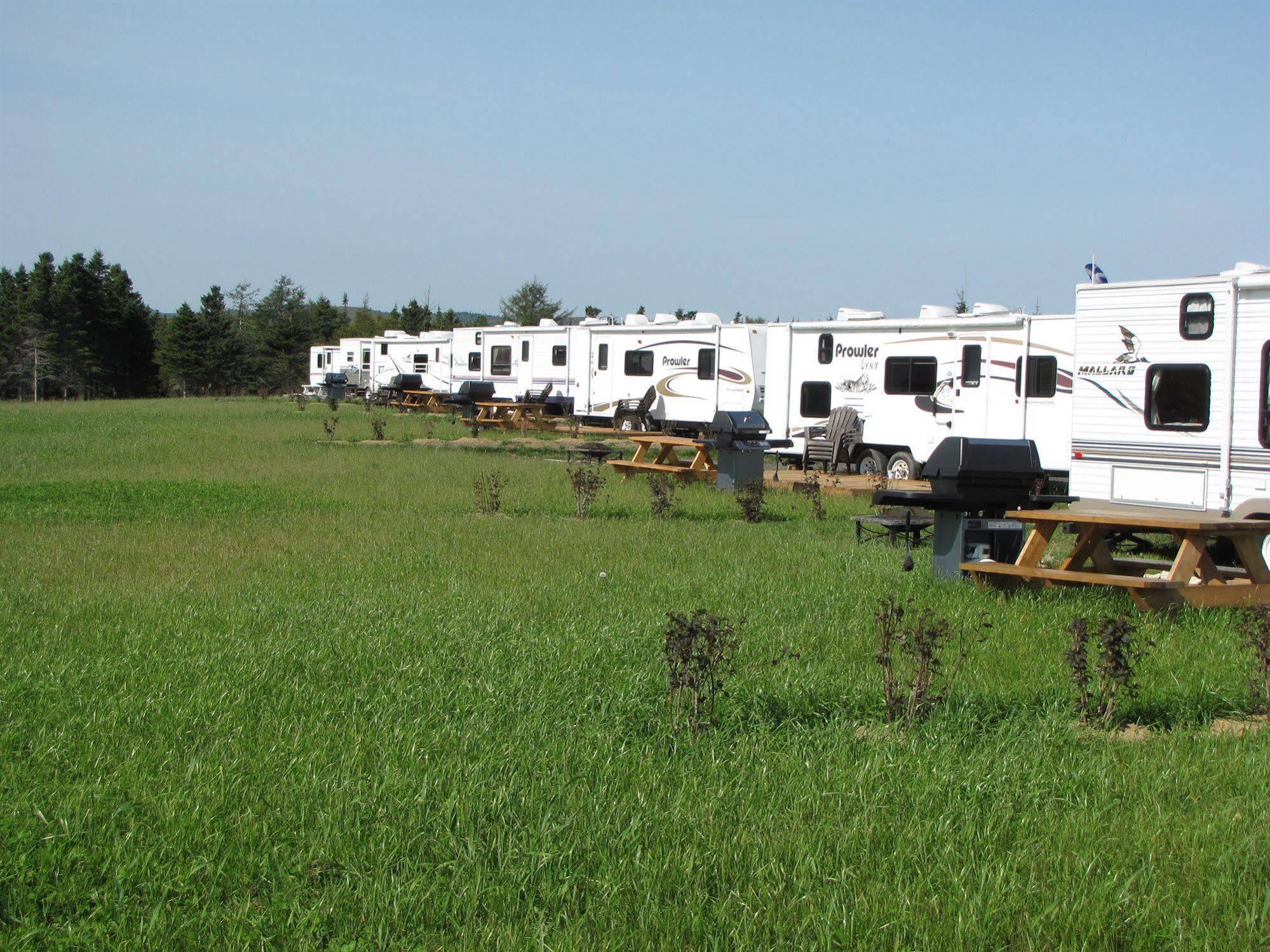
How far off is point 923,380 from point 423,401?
27.1 metres

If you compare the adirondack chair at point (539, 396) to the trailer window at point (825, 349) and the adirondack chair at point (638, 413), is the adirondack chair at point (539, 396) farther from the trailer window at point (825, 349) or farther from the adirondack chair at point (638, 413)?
the trailer window at point (825, 349)

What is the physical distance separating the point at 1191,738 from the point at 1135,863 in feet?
5.28

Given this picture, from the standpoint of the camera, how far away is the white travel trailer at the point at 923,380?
17.6 metres

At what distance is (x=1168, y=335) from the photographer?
428 inches

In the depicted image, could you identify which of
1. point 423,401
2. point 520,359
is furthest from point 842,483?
point 423,401

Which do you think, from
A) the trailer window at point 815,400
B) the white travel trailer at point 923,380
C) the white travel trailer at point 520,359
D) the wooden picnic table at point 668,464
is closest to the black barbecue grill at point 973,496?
the white travel trailer at point 923,380

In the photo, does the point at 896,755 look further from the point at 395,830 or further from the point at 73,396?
the point at 73,396

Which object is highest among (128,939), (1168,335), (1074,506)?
(1168,335)

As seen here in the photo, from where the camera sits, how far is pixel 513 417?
3073 cm

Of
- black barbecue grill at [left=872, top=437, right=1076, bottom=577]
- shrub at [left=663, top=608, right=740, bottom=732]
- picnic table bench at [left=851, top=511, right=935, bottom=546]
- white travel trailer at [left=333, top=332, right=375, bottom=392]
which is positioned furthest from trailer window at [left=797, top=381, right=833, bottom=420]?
white travel trailer at [left=333, top=332, right=375, bottom=392]

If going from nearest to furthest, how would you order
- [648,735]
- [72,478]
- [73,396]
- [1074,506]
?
[648,735], [1074,506], [72,478], [73,396]

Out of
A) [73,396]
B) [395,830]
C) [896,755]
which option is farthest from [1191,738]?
[73,396]

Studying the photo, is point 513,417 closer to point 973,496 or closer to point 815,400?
point 815,400

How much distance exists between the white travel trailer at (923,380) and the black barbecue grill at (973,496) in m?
7.43
